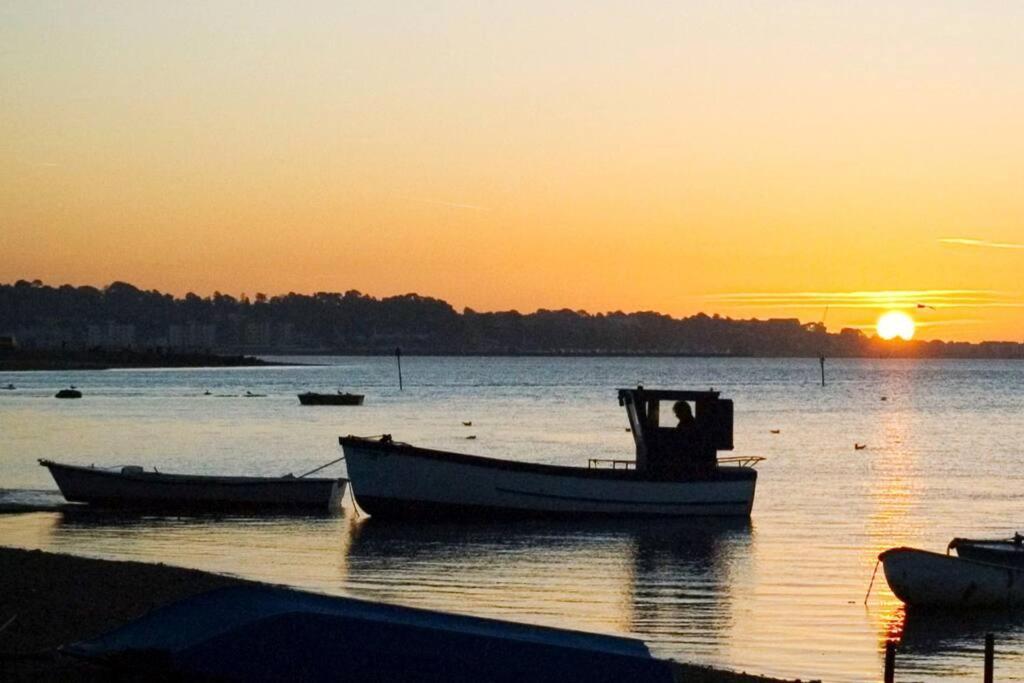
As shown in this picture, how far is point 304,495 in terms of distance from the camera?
35625 millimetres

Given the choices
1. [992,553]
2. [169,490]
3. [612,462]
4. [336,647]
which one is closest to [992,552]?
[992,553]

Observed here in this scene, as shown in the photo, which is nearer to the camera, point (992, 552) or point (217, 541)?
point (992, 552)

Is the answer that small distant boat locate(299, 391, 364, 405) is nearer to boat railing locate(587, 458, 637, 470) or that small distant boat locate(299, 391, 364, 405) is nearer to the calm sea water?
the calm sea water

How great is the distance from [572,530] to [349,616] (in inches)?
869

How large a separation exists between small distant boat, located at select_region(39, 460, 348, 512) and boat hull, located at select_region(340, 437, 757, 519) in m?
2.79

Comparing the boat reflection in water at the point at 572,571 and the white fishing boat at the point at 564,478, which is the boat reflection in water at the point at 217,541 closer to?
the boat reflection in water at the point at 572,571

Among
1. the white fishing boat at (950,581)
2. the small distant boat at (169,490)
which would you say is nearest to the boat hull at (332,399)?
the small distant boat at (169,490)

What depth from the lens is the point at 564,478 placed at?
33750 millimetres

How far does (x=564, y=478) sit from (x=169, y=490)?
8.92 metres

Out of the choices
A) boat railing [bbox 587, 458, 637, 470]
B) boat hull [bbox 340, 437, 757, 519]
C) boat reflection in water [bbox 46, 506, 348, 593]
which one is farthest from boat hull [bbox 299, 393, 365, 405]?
boat hull [bbox 340, 437, 757, 519]

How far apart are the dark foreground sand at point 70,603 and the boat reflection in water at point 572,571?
3.34 m

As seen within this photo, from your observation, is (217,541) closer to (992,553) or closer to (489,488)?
(489,488)

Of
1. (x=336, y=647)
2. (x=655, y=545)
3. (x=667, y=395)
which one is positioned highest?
(x=667, y=395)

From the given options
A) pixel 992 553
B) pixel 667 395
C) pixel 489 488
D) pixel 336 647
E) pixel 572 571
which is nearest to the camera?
pixel 336 647
